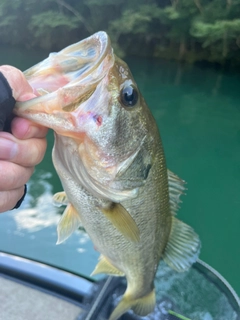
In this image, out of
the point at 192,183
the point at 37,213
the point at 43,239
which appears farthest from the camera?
the point at 192,183

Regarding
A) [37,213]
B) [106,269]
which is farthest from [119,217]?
[37,213]

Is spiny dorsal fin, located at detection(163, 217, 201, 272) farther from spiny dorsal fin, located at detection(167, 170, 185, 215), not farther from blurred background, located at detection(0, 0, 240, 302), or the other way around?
blurred background, located at detection(0, 0, 240, 302)

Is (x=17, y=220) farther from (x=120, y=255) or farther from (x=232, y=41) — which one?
(x=232, y=41)

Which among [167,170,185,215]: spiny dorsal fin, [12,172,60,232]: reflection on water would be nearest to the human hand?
[167,170,185,215]: spiny dorsal fin

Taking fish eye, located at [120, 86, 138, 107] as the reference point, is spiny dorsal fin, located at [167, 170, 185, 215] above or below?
below

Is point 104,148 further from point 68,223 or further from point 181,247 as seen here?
point 181,247

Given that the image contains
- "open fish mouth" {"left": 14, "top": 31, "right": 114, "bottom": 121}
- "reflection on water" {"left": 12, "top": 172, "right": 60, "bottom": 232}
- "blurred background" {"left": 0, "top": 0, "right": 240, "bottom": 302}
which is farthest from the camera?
"reflection on water" {"left": 12, "top": 172, "right": 60, "bottom": 232}

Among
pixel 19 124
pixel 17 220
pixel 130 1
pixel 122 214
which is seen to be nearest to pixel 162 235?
pixel 122 214
